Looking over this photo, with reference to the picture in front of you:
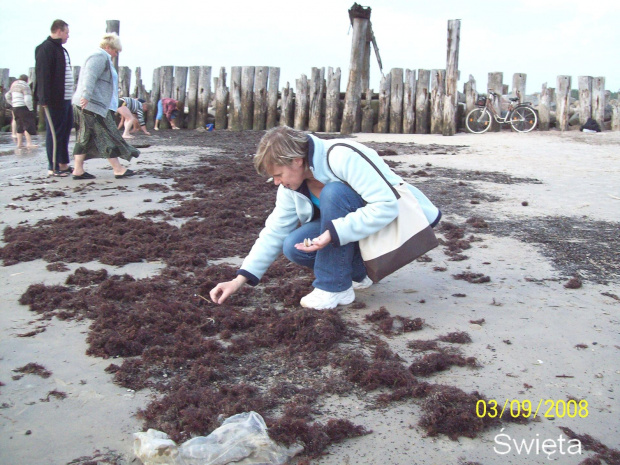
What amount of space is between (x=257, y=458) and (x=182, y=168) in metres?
6.77

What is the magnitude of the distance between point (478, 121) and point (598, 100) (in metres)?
2.85

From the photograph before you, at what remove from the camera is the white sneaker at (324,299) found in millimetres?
3486

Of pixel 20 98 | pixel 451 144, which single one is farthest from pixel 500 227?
pixel 20 98

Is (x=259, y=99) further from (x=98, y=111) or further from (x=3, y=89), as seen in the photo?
(x=3, y=89)

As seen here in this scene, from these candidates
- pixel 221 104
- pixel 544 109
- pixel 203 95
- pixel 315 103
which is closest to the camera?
pixel 544 109

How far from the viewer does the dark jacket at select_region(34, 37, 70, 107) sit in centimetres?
740

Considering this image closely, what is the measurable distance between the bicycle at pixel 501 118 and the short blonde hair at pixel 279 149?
12055 millimetres

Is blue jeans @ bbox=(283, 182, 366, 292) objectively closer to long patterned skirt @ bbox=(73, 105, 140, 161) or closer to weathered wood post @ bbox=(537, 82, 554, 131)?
long patterned skirt @ bbox=(73, 105, 140, 161)

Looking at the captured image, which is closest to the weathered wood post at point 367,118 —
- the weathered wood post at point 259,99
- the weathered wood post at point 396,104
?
the weathered wood post at point 396,104

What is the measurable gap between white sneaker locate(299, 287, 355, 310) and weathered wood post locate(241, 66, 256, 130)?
12009 mm

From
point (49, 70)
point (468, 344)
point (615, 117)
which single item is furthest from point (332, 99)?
point (468, 344)

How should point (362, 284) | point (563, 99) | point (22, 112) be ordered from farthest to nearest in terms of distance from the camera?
point (563, 99) < point (22, 112) < point (362, 284)

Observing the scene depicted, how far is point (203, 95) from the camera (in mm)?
15586

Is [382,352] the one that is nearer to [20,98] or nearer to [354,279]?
[354,279]
